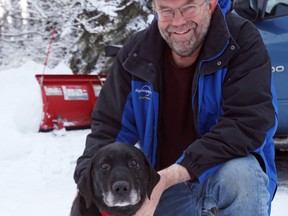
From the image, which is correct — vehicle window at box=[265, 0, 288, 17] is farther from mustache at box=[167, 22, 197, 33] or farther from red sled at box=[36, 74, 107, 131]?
red sled at box=[36, 74, 107, 131]

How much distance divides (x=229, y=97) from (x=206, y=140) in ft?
0.89

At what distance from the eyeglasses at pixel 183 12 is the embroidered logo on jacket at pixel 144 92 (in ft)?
1.32

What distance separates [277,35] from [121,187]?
227 cm

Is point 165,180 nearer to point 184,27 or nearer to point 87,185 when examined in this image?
point 87,185

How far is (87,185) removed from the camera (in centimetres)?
236

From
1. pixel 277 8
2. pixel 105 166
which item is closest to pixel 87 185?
pixel 105 166

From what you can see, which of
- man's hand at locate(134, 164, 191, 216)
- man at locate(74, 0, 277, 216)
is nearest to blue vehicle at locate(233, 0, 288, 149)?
man at locate(74, 0, 277, 216)

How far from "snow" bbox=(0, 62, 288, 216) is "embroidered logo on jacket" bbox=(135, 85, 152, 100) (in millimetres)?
1528

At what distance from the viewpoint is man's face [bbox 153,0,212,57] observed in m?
2.49

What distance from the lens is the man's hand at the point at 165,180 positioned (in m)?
2.30

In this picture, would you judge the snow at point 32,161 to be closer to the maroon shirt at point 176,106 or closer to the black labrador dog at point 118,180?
the maroon shirt at point 176,106

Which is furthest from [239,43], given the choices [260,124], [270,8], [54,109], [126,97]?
[54,109]

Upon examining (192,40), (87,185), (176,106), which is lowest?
(87,185)

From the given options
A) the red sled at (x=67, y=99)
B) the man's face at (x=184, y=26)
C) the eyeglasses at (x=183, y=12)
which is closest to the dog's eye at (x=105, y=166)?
the man's face at (x=184, y=26)
